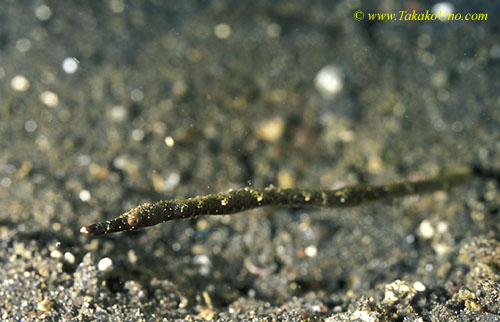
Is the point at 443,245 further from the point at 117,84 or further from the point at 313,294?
the point at 117,84

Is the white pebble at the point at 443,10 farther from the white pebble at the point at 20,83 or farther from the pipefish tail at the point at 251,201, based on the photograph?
the white pebble at the point at 20,83

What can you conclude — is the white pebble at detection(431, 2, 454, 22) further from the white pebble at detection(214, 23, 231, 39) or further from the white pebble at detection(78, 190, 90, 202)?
the white pebble at detection(78, 190, 90, 202)

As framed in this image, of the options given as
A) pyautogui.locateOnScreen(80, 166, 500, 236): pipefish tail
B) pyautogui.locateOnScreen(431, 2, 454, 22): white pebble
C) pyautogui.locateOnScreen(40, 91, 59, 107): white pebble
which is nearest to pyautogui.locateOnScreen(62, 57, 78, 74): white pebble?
pyautogui.locateOnScreen(40, 91, 59, 107): white pebble

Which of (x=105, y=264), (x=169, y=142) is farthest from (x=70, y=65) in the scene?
(x=105, y=264)

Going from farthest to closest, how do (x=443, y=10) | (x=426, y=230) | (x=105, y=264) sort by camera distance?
(x=443, y=10)
(x=426, y=230)
(x=105, y=264)

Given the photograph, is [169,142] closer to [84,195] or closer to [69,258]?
[84,195]

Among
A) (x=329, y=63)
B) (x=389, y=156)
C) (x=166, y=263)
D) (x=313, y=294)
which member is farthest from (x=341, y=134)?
(x=166, y=263)
